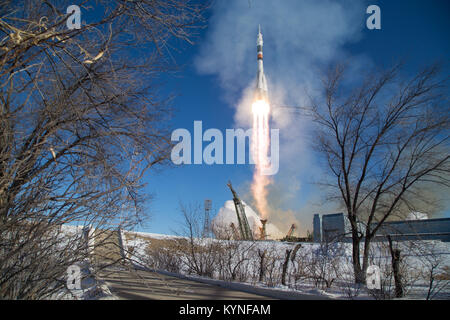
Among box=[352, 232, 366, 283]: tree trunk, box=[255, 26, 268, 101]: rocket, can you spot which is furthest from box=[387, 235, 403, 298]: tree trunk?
box=[255, 26, 268, 101]: rocket

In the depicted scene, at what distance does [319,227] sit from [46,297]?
32.5m

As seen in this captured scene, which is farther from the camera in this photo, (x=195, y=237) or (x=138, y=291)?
(x=195, y=237)

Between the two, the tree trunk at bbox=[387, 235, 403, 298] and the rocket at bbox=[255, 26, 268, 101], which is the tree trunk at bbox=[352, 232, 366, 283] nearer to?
the tree trunk at bbox=[387, 235, 403, 298]

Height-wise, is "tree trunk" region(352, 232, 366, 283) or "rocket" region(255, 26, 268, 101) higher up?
"rocket" region(255, 26, 268, 101)

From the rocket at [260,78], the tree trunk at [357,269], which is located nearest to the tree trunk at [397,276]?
the tree trunk at [357,269]

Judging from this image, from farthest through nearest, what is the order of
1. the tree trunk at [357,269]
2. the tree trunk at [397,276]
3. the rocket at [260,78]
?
the rocket at [260,78]
the tree trunk at [357,269]
the tree trunk at [397,276]

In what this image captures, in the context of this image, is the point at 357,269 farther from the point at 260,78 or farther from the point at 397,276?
the point at 260,78

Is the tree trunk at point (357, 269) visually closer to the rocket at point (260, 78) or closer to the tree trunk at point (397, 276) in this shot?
the tree trunk at point (397, 276)

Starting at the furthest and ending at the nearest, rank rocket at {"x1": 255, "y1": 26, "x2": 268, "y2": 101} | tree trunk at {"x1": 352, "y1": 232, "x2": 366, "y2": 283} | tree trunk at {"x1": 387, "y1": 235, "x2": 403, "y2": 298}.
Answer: rocket at {"x1": 255, "y1": 26, "x2": 268, "y2": 101}, tree trunk at {"x1": 352, "y1": 232, "x2": 366, "y2": 283}, tree trunk at {"x1": 387, "y1": 235, "x2": 403, "y2": 298}

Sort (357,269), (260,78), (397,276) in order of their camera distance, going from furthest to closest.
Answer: (260,78) < (357,269) < (397,276)

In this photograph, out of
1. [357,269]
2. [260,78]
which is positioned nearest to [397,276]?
[357,269]
